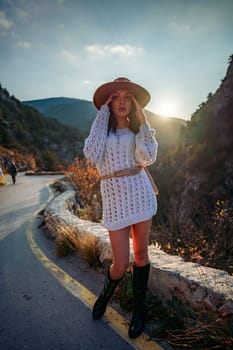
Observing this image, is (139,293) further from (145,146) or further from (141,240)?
(145,146)

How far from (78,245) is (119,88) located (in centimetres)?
275

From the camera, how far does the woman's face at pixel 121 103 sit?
2297mm

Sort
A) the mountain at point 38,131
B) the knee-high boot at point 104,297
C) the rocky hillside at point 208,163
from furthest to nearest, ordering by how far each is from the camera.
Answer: the mountain at point 38,131
the rocky hillside at point 208,163
the knee-high boot at point 104,297

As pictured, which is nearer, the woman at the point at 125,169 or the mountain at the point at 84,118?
the woman at the point at 125,169

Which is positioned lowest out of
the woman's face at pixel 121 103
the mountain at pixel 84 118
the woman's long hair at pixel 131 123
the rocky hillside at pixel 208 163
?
the rocky hillside at pixel 208 163

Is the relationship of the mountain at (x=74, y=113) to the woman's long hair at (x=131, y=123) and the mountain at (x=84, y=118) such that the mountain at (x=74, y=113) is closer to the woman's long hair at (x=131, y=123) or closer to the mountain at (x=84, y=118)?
the mountain at (x=84, y=118)

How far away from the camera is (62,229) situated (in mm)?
4613

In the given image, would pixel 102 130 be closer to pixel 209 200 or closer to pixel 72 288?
pixel 72 288

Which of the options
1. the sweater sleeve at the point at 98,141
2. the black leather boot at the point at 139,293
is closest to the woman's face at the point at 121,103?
the sweater sleeve at the point at 98,141

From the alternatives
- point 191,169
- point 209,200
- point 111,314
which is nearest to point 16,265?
point 111,314

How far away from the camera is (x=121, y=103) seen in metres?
2.31

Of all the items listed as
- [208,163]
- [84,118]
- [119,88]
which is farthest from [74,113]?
[119,88]

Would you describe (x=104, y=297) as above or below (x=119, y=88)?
below

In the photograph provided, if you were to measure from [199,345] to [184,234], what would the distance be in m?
2.97
